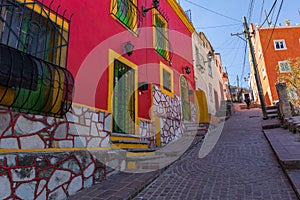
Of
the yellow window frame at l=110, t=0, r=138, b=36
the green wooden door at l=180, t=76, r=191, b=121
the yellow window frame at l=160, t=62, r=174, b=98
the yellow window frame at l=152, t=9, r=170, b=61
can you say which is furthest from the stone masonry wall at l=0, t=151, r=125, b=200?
the green wooden door at l=180, t=76, r=191, b=121

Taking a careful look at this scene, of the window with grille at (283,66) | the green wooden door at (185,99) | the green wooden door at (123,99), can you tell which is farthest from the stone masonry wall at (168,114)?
the window with grille at (283,66)

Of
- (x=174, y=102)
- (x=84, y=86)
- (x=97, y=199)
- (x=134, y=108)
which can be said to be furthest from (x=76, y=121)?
(x=174, y=102)

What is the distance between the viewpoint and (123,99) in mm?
5441

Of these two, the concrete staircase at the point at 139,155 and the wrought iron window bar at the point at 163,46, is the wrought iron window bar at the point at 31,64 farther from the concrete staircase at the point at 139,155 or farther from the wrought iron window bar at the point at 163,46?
the wrought iron window bar at the point at 163,46

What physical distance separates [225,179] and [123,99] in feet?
10.5

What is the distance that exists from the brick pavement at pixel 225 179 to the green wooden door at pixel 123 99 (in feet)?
5.36

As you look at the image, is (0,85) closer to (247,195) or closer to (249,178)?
(247,195)

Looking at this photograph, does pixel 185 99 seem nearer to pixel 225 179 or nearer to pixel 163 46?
pixel 163 46

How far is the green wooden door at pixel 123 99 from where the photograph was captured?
5.12 metres

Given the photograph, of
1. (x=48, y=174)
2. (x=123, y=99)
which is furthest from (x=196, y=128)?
(x=48, y=174)

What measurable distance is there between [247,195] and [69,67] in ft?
12.0

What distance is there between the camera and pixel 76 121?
3570 mm

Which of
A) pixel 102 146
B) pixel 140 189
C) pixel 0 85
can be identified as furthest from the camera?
pixel 102 146

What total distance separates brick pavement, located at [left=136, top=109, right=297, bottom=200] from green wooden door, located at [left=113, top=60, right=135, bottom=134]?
5.36ft
